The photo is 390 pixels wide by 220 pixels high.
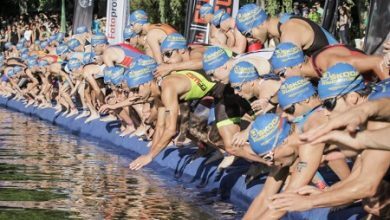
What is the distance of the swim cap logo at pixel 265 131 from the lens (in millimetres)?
6965

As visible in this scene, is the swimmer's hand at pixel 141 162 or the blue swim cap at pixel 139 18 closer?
the swimmer's hand at pixel 141 162

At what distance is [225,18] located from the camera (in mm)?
12789

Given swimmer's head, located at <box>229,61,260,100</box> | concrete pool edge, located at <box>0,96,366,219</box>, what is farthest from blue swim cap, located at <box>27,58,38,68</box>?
swimmer's head, located at <box>229,61,260,100</box>

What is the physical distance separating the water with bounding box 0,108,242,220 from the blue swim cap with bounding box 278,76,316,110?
174 cm

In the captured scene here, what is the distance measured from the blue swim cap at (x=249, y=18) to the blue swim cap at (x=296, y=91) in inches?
108

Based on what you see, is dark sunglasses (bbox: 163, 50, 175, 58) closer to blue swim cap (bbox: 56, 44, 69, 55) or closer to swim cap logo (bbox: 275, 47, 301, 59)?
swim cap logo (bbox: 275, 47, 301, 59)

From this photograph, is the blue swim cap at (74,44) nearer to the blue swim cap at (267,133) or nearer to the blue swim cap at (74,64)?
the blue swim cap at (74,64)

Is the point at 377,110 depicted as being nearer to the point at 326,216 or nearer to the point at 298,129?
the point at 298,129

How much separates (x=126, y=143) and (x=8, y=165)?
255 centimetres

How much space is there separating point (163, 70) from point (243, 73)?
239cm

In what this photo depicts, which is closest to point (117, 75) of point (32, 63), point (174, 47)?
point (174, 47)

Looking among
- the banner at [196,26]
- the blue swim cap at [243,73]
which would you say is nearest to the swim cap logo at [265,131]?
the blue swim cap at [243,73]

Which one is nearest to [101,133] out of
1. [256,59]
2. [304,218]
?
[256,59]

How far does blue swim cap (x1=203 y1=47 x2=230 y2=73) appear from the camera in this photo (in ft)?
33.6
